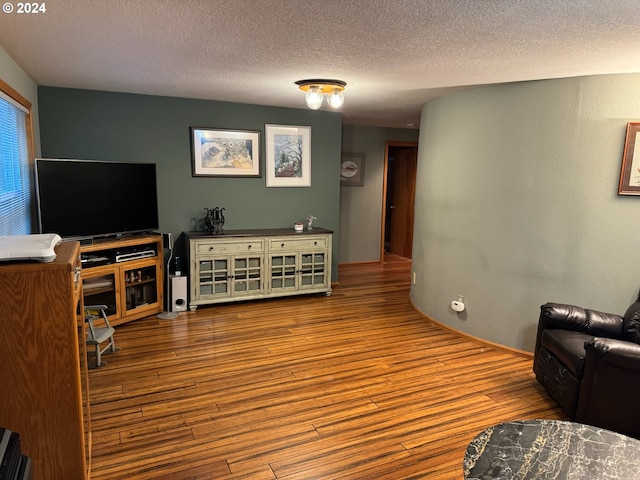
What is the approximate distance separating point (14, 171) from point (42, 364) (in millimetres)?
2332

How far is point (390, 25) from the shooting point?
227 cm

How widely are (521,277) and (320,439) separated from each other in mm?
2312

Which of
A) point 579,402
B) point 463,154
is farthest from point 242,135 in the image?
point 579,402

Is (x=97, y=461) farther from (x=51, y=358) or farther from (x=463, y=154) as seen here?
(x=463, y=154)

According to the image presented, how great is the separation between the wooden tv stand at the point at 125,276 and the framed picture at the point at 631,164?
4244 mm

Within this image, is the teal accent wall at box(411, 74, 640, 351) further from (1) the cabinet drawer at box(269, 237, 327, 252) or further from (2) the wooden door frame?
(2) the wooden door frame

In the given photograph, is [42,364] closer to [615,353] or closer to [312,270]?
[615,353]

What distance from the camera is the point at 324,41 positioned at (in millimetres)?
2584

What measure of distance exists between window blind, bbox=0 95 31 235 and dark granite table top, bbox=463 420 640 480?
322cm

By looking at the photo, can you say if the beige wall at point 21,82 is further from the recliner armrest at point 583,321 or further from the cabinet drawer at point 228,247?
the recliner armrest at point 583,321

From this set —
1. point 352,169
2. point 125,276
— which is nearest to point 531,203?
point 352,169

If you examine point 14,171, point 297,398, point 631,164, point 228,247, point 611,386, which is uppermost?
point 631,164

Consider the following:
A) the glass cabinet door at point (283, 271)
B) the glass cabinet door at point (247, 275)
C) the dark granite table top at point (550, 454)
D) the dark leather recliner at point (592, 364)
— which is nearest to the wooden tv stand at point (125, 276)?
the glass cabinet door at point (247, 275)

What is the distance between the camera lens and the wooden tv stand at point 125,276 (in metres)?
3.94
